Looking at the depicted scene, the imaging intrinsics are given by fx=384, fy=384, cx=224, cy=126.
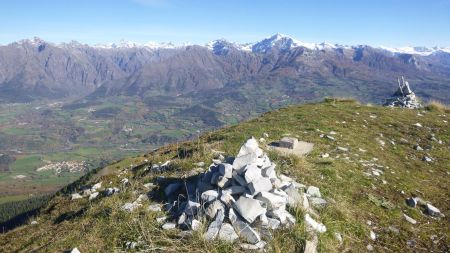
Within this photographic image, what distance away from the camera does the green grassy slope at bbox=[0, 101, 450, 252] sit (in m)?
8.35

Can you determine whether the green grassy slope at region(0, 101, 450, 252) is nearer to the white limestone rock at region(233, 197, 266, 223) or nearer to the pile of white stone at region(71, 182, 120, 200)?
the pile of white stone at region(71, 182, 120, 200)

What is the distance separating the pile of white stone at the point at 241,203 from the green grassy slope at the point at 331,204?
28cm

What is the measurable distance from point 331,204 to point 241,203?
299cm

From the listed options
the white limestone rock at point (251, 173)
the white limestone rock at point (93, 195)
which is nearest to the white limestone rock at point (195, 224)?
the white limestone rock at point (251, 173)

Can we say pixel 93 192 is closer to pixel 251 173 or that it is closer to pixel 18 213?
pixel 251 173

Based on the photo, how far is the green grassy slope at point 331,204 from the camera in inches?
329

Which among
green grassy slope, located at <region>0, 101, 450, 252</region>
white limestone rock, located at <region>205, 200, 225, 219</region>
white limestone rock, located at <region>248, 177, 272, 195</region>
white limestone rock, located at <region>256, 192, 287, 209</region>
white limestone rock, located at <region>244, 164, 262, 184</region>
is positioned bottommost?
green grassy slope, located at <region>0, 101, 450, 252</region>

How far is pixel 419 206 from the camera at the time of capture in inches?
463

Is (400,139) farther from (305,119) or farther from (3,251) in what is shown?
(3,251)

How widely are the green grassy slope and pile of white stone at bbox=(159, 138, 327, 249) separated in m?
0.28

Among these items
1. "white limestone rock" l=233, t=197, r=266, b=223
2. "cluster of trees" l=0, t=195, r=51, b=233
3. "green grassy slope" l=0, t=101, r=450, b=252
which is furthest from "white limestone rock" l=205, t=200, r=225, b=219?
"cluster of trees" l=0, t=195, r=51, b=233

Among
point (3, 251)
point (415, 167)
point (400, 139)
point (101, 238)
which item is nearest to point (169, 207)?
point (101, 238)

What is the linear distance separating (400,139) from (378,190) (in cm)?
825

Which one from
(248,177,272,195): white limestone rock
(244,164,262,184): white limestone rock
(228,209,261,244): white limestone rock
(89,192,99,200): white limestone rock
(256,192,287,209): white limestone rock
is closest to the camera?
(228,209,261,244): white limestone rock
